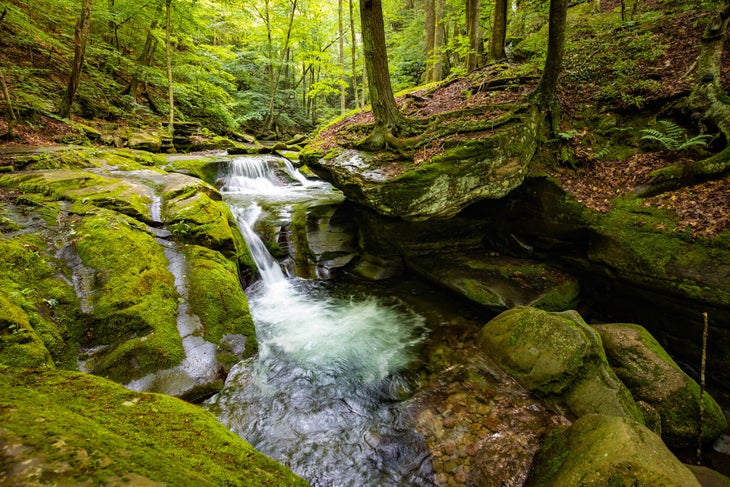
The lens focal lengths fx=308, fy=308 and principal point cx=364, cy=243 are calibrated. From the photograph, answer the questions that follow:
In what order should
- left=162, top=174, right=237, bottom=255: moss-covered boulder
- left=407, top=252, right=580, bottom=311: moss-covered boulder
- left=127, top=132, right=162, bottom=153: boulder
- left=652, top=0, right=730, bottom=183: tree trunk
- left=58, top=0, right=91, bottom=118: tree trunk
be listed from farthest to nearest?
left=127, top=132, right=162, bottom=153: boulder → left=58, top=0, right=91, bottom=118: tree trunk → left=162, top=174, right=237, bottom=255: moss-covered boulder → left=407, top=252, right=580, bottom=311: moss-covered boulder → left=652, top=0, right=730, bottom=183: tree trunk

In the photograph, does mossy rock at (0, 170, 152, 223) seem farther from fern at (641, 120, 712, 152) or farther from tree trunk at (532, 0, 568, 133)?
fern at (641, 120, 712, 152)

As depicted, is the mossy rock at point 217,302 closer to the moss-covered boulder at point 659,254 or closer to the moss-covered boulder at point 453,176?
the moss-covered boulder at point 453,176

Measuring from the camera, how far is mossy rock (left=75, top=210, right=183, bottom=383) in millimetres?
3969

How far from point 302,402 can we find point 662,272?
5.76 m

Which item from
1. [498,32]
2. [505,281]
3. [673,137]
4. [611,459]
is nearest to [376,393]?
[611,459]

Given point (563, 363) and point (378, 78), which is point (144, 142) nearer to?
point (378, 78)

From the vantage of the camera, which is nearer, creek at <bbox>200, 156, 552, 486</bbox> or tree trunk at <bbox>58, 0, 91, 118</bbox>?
creek at <bbox>200, 156, 552, 486</bbox>

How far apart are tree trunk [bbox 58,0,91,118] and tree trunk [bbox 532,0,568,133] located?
13.0 m

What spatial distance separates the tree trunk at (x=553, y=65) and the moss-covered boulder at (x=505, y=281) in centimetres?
312

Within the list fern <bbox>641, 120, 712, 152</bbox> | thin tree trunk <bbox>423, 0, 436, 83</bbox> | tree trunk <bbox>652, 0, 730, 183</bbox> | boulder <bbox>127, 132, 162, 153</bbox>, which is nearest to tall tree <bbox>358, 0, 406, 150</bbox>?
fern <bbox>641, 120, 712, 152</bbox>

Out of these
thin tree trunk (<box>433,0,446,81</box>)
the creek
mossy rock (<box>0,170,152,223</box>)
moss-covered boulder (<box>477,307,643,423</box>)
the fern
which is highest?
thin tree trunk (<box>433,0,446,81</box>)

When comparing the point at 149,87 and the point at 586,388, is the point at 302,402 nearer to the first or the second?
the point at 586,388

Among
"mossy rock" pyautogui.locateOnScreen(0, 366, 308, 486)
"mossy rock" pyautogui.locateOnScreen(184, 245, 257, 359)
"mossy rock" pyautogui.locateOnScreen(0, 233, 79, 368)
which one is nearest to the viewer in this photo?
"mossy rock" pyautogui.locateOnScreen(0, 366, 308, 486)

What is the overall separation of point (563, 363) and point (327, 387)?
3297 millimetres
